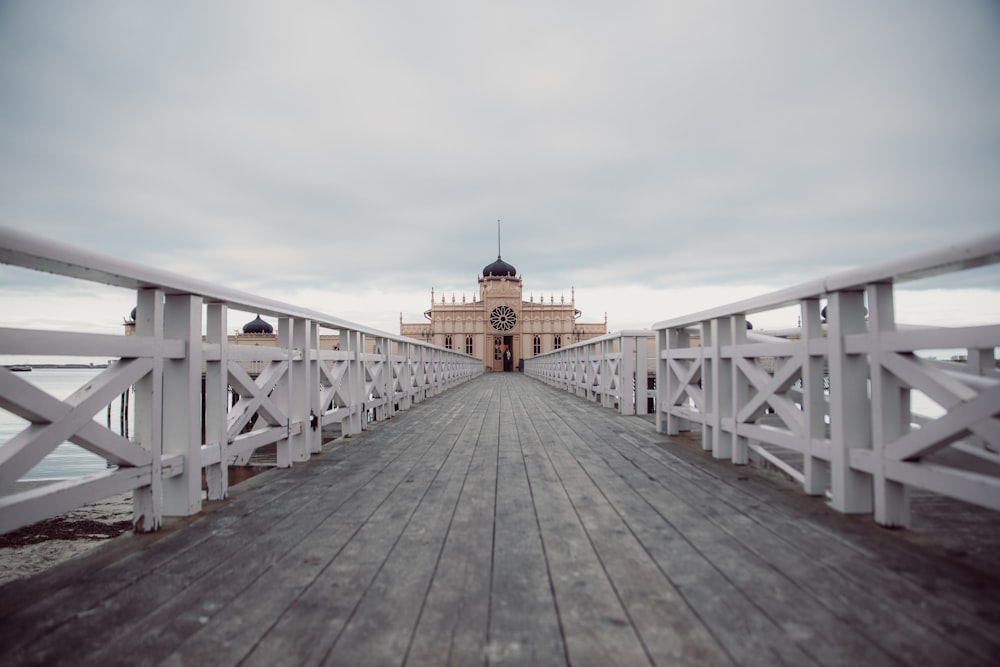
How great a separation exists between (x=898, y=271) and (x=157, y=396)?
11.0 feet

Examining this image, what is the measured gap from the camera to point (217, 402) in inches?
108

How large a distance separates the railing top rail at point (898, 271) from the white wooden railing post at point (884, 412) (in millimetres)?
95

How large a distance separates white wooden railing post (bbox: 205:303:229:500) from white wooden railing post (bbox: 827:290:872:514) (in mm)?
3279

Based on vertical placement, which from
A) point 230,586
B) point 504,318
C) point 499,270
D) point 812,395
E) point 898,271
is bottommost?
point 230,586

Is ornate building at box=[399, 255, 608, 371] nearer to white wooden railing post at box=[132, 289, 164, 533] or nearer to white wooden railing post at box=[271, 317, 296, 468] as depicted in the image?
white wooden railing post at box=[271, 317, 296, 468]

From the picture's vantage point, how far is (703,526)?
2.18 metres

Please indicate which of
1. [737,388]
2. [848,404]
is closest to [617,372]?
[737,388]

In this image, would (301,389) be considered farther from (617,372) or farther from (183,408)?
(617,372)

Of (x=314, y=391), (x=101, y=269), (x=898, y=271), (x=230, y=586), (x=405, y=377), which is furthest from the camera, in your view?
(x=405, y=377)

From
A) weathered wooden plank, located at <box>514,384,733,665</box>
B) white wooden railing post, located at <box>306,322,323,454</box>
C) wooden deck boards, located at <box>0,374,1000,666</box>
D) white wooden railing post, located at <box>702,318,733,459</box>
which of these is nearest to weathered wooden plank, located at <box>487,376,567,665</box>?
wooden deck boards, located at <box>0,374,1000,666</box>

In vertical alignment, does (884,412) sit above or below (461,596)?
above

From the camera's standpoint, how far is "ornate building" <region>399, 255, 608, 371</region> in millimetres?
44375

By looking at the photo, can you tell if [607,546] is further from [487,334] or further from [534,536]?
[487,334]

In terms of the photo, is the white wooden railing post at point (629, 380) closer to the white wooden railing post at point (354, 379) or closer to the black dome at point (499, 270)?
the white wooden railing post at point (354, 379)
